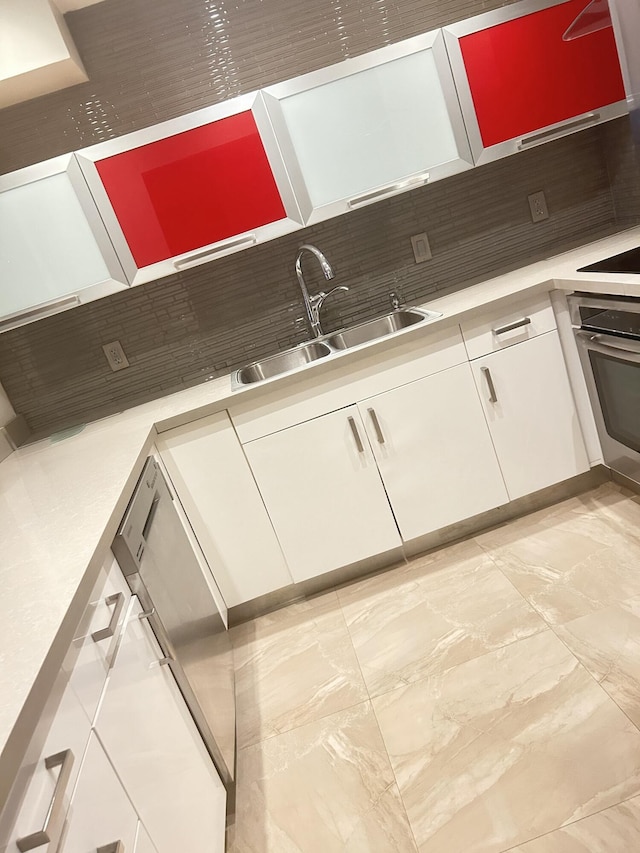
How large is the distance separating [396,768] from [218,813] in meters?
0.47

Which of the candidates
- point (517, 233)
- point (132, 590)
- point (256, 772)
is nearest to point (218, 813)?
point (256, 772)

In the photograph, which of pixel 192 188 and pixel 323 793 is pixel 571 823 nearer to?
pixel 323 793

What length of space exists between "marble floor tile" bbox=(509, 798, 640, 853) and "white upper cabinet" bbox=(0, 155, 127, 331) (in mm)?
2132

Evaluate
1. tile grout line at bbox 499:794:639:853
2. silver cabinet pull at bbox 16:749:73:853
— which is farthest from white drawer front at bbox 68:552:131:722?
tile grout line at bbox 499:794:639:853

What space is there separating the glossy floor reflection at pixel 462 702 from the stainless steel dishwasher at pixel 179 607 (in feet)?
0.64

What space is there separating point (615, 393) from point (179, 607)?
1.63m

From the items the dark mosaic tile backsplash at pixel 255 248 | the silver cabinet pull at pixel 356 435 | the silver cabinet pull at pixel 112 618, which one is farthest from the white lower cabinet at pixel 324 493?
the silver cabinet pull at pixel 112 618

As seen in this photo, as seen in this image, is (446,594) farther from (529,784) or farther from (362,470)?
(529,784)

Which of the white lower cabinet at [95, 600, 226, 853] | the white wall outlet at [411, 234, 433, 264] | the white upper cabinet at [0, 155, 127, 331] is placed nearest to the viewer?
the white lower cabinet at [95, 600, 226, 853]

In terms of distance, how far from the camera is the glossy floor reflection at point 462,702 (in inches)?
57.9

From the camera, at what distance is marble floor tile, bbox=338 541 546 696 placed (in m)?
2.00

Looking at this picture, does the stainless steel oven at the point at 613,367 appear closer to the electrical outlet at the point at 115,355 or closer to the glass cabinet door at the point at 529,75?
the glass cabinet door at the point at 529,75

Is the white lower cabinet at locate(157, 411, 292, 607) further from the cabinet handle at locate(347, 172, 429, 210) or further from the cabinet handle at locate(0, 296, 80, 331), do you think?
the cabinet handle at locate(347, 172, 429, 210)

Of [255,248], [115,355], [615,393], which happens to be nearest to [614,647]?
[615,393]
